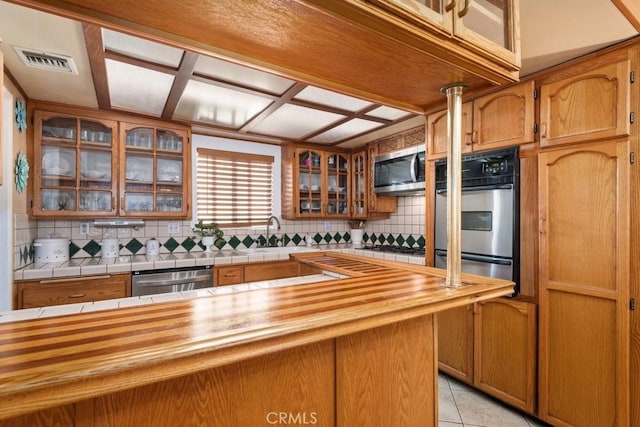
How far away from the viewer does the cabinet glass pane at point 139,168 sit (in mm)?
2973

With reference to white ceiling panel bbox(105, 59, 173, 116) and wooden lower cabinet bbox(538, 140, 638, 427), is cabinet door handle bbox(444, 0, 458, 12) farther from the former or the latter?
white ceiling panel bbox(105, 59, 173, 116)

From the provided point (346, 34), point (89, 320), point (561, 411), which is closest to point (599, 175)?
point (561, 411)

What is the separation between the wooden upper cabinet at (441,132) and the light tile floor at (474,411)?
1800 millimetres

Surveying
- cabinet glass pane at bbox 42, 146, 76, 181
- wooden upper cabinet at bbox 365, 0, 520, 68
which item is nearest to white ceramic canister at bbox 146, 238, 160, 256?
cabinet glass pane at bbox 42, 146, 76, 181

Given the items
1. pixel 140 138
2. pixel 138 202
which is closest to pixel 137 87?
pixel 140 138

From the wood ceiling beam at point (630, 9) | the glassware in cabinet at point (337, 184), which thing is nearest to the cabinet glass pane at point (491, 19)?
the wood ceiling beam at point (630, 9)

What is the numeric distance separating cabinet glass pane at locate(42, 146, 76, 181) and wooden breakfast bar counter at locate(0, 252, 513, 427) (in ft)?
8.07

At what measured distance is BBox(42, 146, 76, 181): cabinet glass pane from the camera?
2.61 metres

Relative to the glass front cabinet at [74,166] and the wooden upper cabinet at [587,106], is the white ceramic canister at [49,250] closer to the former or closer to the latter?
the glass front cabinet at [74,166]

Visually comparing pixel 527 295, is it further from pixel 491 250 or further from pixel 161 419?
pixel 161 419

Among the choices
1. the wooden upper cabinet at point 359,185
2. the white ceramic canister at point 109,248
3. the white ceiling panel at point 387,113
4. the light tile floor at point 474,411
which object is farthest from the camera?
the wooden upper cabinet at point 359,185

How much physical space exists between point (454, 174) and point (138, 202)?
9.61 ft

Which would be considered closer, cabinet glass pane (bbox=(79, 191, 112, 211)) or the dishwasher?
the dishwasher

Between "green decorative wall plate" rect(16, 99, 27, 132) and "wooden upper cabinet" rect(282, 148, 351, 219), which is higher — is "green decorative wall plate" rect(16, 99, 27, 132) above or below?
above
